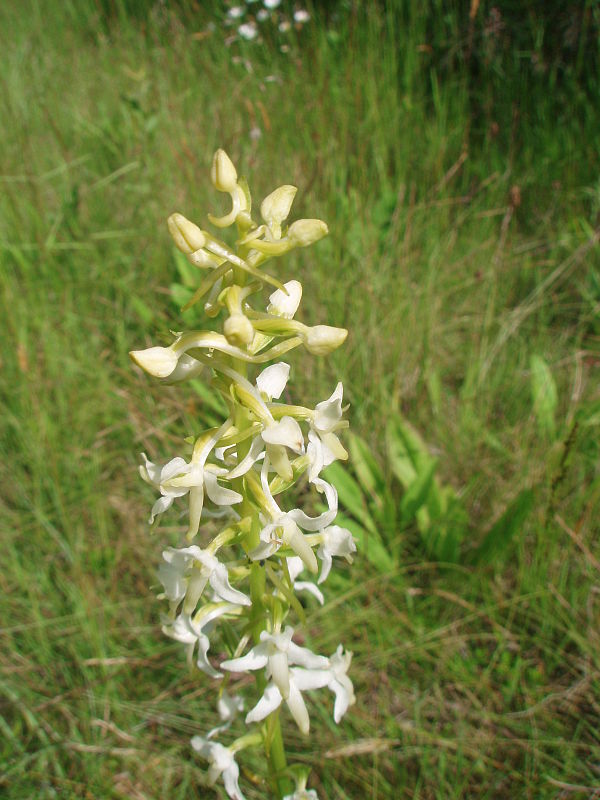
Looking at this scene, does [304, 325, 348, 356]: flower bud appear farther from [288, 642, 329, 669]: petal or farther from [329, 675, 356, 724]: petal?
[329, 675, 356, 724]: petal

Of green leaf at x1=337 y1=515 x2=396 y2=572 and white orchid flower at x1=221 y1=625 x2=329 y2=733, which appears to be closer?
white orchid flower at x1=221 y1=625 x2=329 y2=733

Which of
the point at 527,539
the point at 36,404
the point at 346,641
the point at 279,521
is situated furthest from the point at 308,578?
the point at 36,404

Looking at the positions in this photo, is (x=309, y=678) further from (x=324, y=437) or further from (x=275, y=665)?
(x=324, y=437)

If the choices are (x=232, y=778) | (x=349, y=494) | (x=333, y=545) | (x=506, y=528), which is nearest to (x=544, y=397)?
(x=506, y=528)

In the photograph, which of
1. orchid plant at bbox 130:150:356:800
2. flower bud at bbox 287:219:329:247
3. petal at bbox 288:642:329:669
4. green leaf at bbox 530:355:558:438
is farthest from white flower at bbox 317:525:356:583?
green leaf at bbox 530:355:558:438

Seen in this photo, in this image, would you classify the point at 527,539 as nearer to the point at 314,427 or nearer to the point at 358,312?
the point at 358,312

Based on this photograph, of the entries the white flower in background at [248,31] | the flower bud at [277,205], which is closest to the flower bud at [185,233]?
the flower bud at [277,205]
